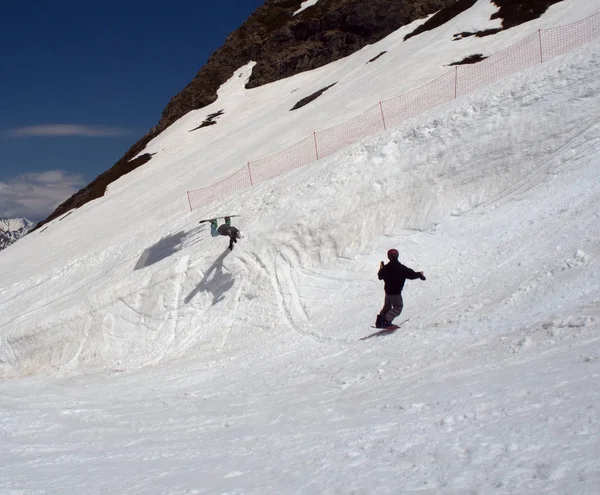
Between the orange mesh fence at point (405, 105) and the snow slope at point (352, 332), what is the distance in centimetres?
296

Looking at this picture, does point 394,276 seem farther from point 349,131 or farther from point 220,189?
point 220,189

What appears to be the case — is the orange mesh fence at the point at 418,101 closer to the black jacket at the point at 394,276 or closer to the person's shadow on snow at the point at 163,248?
the person's shadow on snow at the point at 163,248

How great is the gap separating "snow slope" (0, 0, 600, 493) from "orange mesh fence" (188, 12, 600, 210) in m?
2.96

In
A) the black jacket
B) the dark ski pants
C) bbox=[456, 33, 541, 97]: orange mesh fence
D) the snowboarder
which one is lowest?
the dark ski pants

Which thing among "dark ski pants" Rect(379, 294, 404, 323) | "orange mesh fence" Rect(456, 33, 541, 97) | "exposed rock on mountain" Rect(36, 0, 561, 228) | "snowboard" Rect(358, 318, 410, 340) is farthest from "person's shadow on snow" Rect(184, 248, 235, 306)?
"exposed rock on mountain" Rect(36, 0, 561, 228)

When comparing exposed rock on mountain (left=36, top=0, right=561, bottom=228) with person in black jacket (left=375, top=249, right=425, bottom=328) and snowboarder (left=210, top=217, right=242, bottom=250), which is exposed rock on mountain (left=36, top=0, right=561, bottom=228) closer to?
snowboarder (left=210, top=217, right=242, bottom=250)

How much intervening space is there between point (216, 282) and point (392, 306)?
6.40m

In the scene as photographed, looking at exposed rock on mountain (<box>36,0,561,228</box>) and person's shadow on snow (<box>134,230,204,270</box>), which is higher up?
exposed rock on mountain (<box>36,0,561,228</box>)

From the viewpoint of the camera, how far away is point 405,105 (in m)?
22.7

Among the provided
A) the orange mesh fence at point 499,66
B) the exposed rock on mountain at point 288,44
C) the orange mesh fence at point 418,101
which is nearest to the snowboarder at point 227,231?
the orange mesh fence at point 418,101

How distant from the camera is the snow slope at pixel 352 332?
465 centimetres

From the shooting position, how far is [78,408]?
8.83 m

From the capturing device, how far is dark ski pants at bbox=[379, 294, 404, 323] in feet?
30.6

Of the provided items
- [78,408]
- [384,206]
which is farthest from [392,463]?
[384,206]
